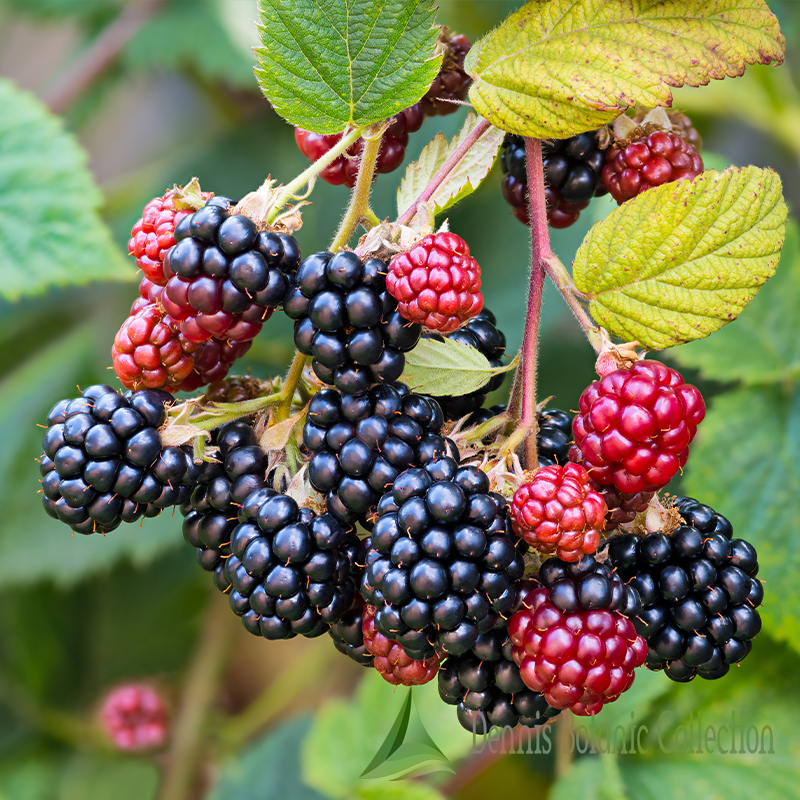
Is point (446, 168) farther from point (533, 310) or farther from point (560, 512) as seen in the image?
point (560, 512)

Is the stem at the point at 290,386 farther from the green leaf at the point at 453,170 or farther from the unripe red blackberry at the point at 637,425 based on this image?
the unripe red blackberry at the point at 637,425

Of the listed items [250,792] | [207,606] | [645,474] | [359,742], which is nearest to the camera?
[645,474]

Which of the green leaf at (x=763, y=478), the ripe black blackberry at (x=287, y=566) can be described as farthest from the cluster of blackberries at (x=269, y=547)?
the green leaf at (x=763, y=478)

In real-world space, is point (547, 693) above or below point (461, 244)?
below

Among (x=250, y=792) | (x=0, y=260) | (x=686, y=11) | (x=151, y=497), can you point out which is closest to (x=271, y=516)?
(x=151, y=497)

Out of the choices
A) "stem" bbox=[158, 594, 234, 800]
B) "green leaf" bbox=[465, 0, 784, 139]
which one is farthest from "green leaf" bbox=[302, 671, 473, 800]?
"green leaf" bbox=[465, 0, 784, 139]

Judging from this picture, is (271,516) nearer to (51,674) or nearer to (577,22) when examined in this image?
(577,22)

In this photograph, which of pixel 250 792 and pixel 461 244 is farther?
pixel 250 792
